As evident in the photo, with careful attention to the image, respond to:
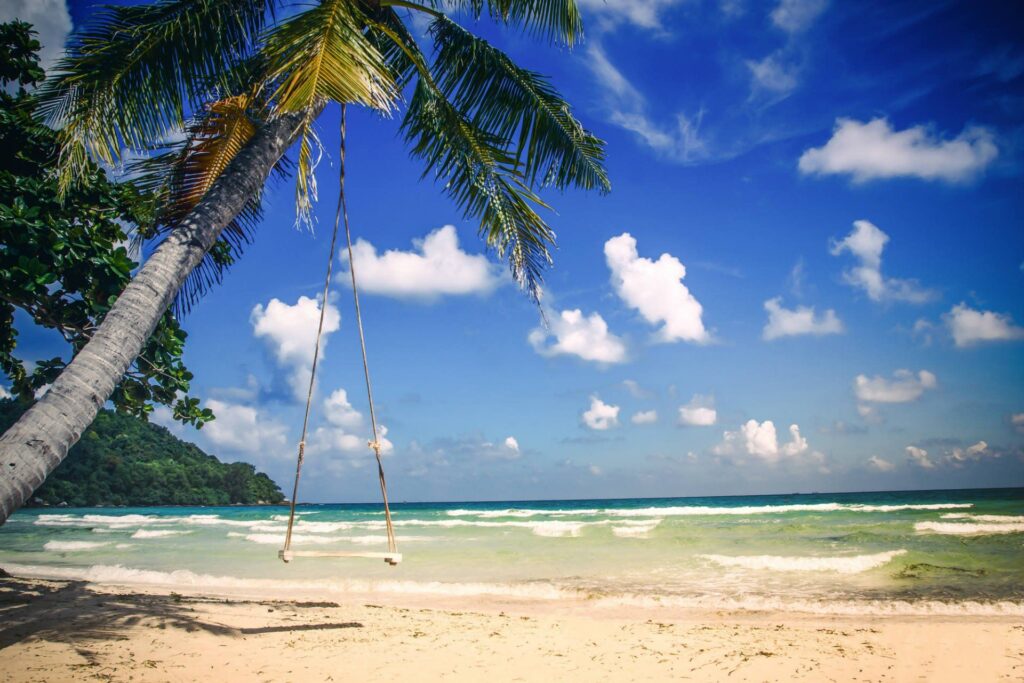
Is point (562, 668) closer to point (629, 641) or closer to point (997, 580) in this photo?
point (629, 641)

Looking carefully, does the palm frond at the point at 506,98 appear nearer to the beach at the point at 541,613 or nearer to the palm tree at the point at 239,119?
the palm tree at the point at 239,119

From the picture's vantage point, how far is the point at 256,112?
4.67m

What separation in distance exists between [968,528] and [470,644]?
47.9 feet

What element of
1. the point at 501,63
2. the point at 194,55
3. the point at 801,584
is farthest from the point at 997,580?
the point at 194,55

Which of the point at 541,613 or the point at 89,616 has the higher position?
the point at 89,616

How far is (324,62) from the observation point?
344cm

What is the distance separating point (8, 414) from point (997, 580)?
33.9 meters

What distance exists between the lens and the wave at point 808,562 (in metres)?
8.97

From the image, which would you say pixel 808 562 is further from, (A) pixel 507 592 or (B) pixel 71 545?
(B) pixel 71 545

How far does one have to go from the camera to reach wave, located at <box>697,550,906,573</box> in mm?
8969

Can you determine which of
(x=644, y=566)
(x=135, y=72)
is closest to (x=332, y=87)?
(x=135, y=72)

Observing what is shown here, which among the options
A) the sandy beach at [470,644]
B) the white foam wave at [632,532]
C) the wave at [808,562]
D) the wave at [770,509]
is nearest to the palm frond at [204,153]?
the sandy beach at [470,644]

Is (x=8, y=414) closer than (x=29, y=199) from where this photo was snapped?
No

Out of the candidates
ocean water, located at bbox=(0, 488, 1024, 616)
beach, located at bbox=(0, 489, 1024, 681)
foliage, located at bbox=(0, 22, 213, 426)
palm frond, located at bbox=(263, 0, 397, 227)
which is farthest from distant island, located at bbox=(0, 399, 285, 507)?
palm frond, located at bbox=(263, 0, 397, 227)
